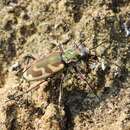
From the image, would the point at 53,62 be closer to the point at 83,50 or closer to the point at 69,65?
the point at 69,65

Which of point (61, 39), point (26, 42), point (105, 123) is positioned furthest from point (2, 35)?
point (105, 123)

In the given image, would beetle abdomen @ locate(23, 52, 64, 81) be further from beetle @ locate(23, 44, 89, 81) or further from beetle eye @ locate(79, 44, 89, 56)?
beetle eye @ locate(79, 44, 89, 56)

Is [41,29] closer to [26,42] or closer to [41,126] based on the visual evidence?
[26,42]

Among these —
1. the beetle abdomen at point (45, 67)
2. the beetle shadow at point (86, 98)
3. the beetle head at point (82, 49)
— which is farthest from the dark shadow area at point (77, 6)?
the beetle shadow at point (86, 98)

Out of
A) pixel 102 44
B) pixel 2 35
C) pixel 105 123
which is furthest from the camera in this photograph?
pixel 2 35

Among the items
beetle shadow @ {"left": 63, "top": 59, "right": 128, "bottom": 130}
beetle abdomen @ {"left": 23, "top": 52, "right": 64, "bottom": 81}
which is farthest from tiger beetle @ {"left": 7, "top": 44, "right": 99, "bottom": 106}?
beetle shadow @ {"left": 63, "top": 59, "right": 128, "bottom": 130}

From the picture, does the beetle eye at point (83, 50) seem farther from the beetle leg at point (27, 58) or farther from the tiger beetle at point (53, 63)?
the beetle leg at point (27, 58)
